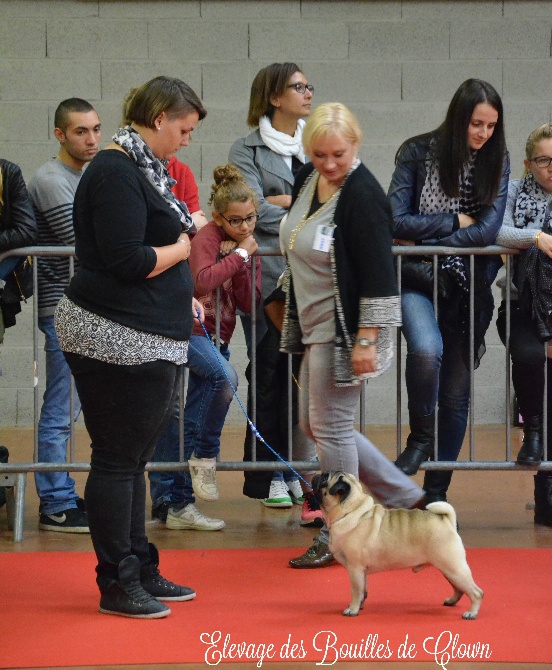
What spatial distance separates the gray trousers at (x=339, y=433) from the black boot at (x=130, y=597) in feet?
2.13

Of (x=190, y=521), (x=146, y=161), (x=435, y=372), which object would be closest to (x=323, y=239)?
(x=146, y=161)

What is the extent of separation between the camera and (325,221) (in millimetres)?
3002

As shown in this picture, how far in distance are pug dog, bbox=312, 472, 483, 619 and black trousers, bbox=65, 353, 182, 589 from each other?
1.73 feet

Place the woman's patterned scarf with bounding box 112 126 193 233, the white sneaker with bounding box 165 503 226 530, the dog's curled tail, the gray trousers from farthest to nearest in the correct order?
the white sneaker with bounding box 165 503 226 530, the gray trousers, the dog's curled tail, the woman's patterned scarf with bounding box 112 126 193 233

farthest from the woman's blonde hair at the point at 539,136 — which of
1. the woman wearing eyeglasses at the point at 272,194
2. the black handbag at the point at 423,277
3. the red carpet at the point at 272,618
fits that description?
the red carpet at the point at 272,618

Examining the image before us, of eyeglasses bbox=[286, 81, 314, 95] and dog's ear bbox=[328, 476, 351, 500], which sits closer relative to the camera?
dog's ear bbox=[328, 476, 351, 500]

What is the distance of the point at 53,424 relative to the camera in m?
3.90

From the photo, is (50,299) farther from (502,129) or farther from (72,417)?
(502,129)

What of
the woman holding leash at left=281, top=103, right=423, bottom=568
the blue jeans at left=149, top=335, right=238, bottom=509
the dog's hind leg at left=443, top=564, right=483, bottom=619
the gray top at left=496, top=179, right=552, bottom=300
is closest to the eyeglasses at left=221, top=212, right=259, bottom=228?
the blue jeans at left=149, top=335, right=238, bottom=509

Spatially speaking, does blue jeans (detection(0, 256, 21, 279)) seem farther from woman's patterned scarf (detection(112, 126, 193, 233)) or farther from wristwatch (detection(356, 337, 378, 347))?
wristwatch (detection(356, 337, 378, 347))

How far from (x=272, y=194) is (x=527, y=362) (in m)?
1.16

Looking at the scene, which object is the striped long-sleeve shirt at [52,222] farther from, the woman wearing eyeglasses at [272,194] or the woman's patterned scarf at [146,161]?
the woman's patterned scarf at [146,161]

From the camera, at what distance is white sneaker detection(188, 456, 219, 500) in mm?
3660

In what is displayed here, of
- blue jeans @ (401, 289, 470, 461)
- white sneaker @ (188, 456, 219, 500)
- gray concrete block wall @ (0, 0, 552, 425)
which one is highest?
gray concrete block wall @ (0, 0, 552, 425)
